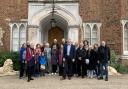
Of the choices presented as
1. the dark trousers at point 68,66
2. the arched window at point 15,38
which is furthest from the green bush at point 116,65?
the arched window at point 15,38

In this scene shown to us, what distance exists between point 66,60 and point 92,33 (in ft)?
18.6

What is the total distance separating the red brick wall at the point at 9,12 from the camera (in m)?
23.6

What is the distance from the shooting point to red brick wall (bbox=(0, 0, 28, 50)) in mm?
23562

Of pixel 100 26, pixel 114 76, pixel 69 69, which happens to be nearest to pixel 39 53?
pixel 69 69

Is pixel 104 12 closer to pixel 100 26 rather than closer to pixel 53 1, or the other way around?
pixel 100 26

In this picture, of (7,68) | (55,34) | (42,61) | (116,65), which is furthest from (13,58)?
(116,65)

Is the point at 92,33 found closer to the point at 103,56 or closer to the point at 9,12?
the point at 9,12

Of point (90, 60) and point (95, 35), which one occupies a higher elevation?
point (95, 35)

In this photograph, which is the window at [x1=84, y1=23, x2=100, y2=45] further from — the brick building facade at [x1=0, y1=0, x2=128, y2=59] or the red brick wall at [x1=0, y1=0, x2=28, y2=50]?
the red brick wall at [x1=0, y1=0, x2=28, y2=50]

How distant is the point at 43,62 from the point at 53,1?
199 inches

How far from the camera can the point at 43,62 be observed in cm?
1952

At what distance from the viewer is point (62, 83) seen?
667 inches

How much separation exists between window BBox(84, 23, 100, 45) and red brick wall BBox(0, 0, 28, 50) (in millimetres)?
3715

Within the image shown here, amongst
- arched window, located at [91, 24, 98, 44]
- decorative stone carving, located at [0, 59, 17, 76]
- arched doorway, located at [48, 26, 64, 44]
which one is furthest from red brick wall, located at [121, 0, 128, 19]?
decorative stone carving, located at [0, 59, 17, 76]
